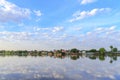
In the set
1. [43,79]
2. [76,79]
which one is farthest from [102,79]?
[43,79]

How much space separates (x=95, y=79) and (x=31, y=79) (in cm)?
672

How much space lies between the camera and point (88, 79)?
2319 cm

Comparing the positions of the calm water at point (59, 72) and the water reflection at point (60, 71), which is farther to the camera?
the water reflection at point (60, 71)

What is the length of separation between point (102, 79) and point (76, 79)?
2.81 m

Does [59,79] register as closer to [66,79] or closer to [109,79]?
[66,79]

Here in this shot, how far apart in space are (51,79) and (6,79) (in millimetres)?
4660

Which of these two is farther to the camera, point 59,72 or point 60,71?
point 60,71

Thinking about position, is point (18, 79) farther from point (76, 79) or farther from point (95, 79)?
point (95, 79)

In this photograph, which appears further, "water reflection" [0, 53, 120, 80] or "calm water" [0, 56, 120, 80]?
"water reflection" [0, 53, 120, 80]

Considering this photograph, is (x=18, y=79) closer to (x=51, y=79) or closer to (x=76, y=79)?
(x=51, y=79)

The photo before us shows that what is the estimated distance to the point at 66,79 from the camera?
22.8 m

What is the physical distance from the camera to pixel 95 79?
2295 centimetres

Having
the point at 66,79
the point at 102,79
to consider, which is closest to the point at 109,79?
the point at 102,79

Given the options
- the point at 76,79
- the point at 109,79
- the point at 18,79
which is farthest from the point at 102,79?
the point at 18,79
